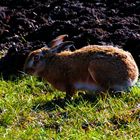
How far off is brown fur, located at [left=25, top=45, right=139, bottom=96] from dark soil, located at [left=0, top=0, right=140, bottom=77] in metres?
0.78

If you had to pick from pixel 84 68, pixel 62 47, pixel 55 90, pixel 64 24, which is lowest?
pixel 55 90

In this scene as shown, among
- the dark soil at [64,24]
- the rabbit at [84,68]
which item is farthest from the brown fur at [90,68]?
the dark soil at [64,24]

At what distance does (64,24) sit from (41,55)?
1.54 m

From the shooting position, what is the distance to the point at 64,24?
885 cm

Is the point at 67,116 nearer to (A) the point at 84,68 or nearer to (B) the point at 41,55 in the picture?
(A) the point at 84,68

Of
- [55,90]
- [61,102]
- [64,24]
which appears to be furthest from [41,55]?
[64,24]

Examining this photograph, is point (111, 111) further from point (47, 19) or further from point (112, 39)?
point (47, 19)

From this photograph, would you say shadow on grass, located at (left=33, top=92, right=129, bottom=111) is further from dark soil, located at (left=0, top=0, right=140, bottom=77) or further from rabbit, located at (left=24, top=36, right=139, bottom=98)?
dark soil, located at (left=0, top=0, right=140, bottom=77)

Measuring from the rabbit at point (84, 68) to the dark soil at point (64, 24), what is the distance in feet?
2.28

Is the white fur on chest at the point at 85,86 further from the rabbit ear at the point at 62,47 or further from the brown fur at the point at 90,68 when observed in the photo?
the rabbit ear at the point at 62,47

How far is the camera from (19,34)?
916cm

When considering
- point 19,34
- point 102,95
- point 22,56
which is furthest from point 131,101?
point 19,34

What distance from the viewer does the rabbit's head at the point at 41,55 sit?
7336 mm

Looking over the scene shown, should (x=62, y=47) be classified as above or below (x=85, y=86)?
above
